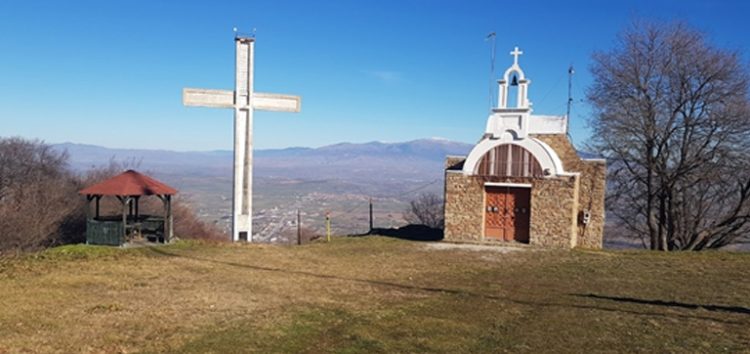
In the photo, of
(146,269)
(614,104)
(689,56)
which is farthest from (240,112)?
(689,56)

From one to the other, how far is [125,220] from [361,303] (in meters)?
11.1

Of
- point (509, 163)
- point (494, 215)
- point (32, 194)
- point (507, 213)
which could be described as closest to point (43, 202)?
point (32, 194)

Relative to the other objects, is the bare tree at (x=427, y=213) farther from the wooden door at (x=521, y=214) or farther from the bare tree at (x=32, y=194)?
the wooden door at (x=521, y=214)

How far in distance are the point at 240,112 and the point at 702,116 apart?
19883mm

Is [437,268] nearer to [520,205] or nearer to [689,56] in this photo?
[520,205]

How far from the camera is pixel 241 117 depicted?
21.5 meters

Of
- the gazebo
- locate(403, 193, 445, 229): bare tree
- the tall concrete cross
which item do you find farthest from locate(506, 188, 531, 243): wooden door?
locate(403, 193, 445, 229): bare tree

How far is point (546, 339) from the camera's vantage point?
8648mm

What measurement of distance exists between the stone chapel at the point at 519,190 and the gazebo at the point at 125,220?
1062 centimetres

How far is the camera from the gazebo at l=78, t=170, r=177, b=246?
1850 centimetres

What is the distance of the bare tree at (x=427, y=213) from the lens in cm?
→ 5478

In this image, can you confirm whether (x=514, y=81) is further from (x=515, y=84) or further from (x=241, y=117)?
(x=241, y=117)

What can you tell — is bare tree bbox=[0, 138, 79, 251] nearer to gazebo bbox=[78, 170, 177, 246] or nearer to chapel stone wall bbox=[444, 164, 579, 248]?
gazebo bbox=[78, 170, 177, 246]

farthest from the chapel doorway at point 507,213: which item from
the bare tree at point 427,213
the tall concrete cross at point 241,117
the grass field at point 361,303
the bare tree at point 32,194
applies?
the bare tree at point 427,213
